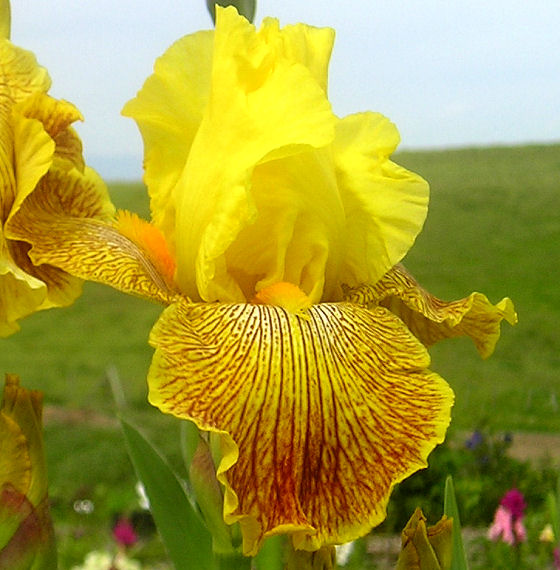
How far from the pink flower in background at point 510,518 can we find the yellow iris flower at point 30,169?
136 cm

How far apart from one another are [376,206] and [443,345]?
5157 millimetres

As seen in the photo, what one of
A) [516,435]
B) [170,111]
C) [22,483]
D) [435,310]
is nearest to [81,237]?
[170,111]

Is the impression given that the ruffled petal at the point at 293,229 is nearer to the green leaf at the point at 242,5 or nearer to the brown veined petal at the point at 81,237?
the brown veined petal at the point at 81,237

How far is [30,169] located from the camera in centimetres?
82

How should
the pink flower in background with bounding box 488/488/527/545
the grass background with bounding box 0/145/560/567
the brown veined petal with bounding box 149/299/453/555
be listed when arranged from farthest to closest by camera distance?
the grass background with bounding box 0/145/560/567 < the pink flower in background with bounding box 488/488/527/545 < the brown veined petal with bounding box 149/299/453/555

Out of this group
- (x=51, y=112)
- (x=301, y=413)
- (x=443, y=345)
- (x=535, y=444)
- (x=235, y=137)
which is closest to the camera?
(x=301, y=413)

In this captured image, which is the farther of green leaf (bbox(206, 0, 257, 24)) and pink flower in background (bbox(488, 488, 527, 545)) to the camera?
pink flower in background (bbox(488, 488, 527, 545))

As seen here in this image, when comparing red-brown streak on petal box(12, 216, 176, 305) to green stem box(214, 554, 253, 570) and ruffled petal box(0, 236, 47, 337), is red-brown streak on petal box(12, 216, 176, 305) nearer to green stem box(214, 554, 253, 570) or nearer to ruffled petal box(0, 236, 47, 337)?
ruffled petal box(0, 236, 47, 337)

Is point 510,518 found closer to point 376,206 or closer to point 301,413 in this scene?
point 376,206

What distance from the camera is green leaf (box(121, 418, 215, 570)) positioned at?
85 centimetres

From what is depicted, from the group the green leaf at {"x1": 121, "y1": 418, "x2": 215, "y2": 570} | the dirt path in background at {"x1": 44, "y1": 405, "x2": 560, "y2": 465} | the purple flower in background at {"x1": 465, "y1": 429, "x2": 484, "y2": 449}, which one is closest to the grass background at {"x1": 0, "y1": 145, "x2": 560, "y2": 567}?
the dirt path in background at {"x1": 44, "y1": 405, "x2": 560, "y2": 465}

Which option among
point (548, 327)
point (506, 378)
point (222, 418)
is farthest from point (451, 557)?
point (548, 327)

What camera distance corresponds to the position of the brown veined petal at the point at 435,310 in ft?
2.84

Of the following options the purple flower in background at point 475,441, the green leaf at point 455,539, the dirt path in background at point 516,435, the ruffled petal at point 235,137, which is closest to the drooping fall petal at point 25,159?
the ruffled petal at point 235,137
